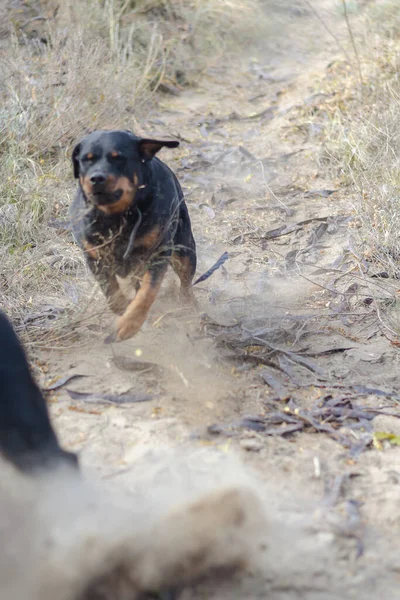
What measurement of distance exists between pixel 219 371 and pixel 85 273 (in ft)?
5.27

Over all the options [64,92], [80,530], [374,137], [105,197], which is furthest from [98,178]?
[374,137]

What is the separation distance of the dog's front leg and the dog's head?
1.28ft

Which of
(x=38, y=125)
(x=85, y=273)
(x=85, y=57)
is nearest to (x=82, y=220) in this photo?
(x=85, y=273)

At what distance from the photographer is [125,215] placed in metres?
3.91

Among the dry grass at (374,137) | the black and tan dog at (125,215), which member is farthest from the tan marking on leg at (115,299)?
the dry grass at (374,137)

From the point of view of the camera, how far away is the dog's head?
368 centimetres

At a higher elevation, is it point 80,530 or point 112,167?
point 112,167

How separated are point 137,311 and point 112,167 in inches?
30.3

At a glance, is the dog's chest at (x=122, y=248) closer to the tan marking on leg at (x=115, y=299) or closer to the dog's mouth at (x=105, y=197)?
the tan marking on leg at (x=115, y=299)

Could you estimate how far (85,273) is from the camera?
5.06 m

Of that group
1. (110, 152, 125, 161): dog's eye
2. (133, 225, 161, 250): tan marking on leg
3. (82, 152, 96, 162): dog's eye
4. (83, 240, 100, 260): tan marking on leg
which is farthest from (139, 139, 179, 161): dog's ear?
(83, 240, 100, 260): tan marking on leg

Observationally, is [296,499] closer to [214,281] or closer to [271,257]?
[214,281]

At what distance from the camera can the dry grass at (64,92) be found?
4957 mm

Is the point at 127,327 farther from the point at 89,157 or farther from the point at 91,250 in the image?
the point at 89,157
